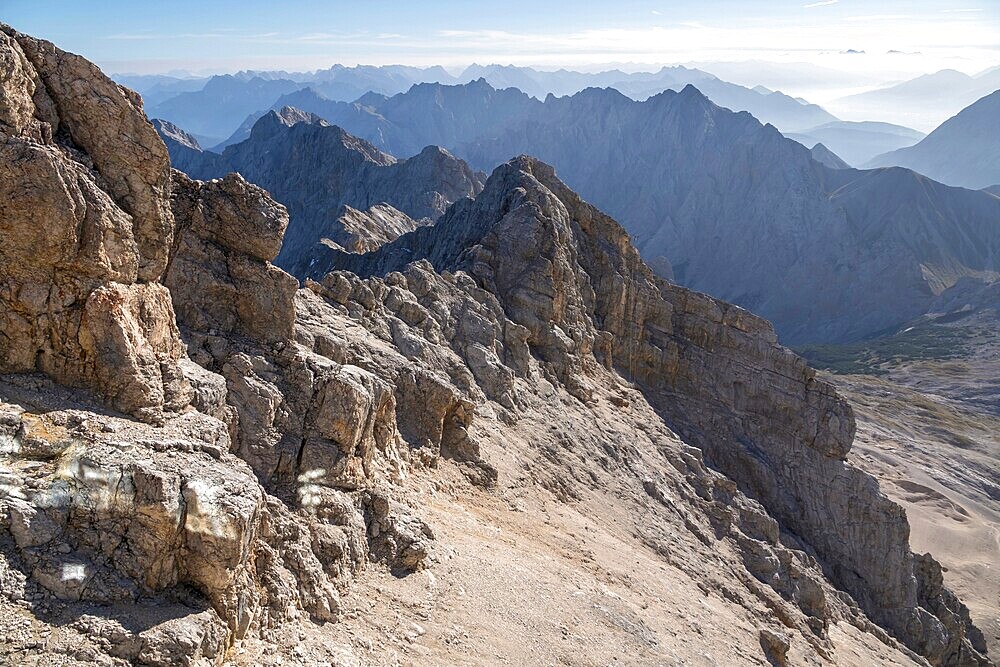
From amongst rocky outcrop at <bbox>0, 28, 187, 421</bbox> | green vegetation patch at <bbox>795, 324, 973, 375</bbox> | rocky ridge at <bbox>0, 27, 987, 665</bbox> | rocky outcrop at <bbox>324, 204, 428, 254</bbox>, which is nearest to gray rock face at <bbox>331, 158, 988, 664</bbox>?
rocky ridge at <bbox>0, 27, 987, 665</bbox>

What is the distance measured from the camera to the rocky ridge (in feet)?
44.2

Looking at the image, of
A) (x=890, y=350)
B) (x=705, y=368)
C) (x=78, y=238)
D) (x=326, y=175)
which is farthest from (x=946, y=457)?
(x=326, y=175)

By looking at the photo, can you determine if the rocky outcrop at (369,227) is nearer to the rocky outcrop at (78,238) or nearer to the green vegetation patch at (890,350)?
the rocky outcrop at (78,238)

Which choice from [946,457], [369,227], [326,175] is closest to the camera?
[946,457]

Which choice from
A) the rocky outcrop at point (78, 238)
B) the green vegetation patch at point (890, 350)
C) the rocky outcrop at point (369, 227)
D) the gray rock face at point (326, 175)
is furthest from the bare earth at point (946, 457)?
the gray rock face at point (326, 175)

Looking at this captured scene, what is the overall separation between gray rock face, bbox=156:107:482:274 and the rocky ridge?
7970 centimetres

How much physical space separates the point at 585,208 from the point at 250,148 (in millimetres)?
147120

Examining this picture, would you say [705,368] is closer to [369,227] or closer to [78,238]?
[78,238]

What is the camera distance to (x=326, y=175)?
150000mm

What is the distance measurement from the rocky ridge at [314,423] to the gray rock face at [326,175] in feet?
261

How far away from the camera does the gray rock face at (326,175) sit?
130 meters

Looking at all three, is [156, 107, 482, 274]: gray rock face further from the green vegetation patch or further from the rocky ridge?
the rocky ridge

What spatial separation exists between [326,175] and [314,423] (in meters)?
137

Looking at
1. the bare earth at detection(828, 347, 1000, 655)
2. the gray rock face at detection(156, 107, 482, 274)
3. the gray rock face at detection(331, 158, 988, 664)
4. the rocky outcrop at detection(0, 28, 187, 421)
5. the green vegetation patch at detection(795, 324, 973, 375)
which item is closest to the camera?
the rocky outcrop at detection(0, 28, 187, 421)
